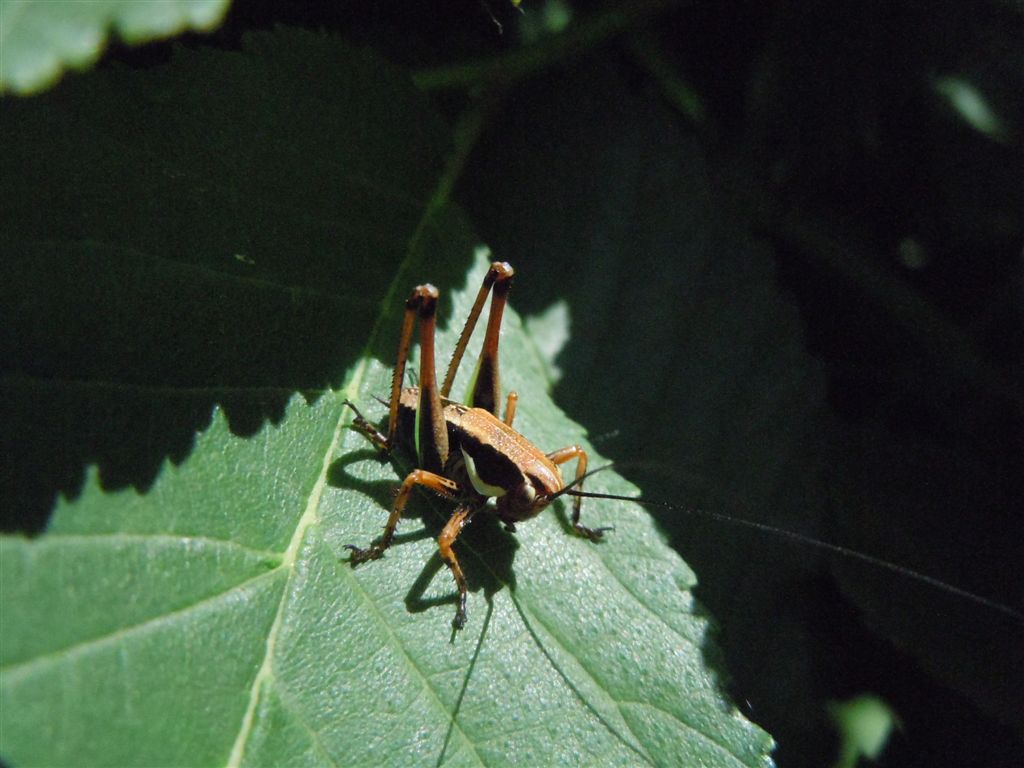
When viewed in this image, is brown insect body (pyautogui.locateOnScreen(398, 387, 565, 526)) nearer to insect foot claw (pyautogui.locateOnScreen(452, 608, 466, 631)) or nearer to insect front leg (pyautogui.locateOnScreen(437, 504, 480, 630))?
insect front leg (pyautogui.locateOnScreen(437, 504, 480, 630))

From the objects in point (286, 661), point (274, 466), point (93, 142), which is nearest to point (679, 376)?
point (274, 466)

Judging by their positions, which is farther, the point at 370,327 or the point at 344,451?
the point at 370,327

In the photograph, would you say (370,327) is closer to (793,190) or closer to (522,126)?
(522,126)

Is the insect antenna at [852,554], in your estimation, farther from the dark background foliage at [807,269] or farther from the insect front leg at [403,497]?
the insect front leg at [403,497]

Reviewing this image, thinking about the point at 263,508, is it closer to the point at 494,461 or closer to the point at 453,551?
the point at 453,551

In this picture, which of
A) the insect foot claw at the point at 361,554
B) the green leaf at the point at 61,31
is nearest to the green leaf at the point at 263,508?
the insect foot claw at the point at 361,554
